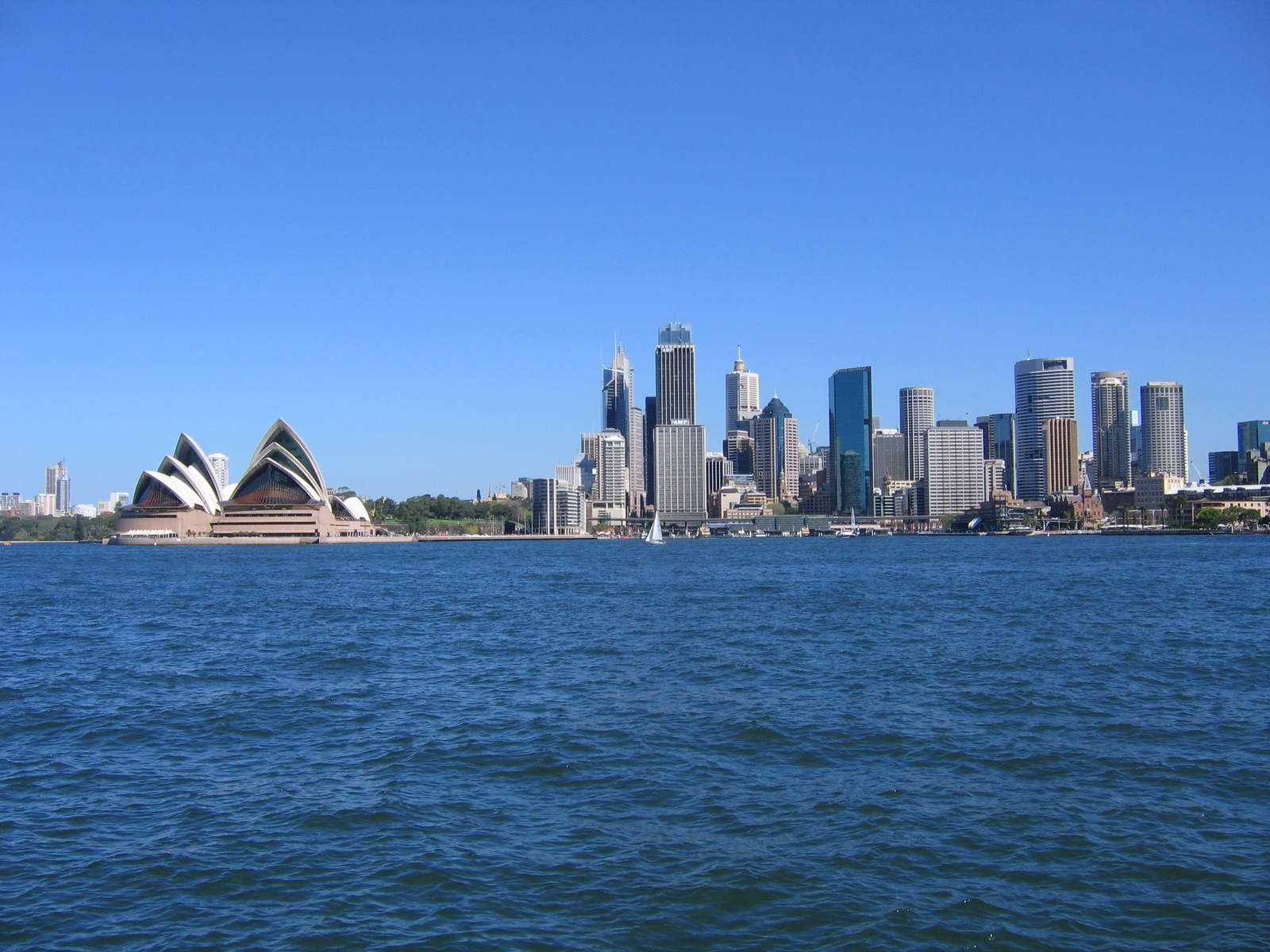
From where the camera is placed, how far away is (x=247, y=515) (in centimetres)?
11806

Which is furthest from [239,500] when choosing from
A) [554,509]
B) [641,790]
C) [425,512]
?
[641,790]

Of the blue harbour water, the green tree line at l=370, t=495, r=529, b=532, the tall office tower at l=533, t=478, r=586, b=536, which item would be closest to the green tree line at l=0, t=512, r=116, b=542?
the green tree line at l=370, t=495, r=529, b=532

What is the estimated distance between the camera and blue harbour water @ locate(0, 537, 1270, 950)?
785cm

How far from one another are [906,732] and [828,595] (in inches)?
1006

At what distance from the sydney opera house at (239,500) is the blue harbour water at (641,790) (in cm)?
9501

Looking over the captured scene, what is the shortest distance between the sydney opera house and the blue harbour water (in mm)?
95011

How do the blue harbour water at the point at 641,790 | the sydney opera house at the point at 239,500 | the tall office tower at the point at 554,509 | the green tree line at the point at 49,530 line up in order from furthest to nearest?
the tall office tower at the point at 554,509, the green tree line at the point at 49,530, the sydney opera house at the point at 239,500, the blue harbour water at the point at 641,790

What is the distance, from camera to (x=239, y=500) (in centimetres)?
11806

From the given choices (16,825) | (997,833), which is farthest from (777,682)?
(16,825)

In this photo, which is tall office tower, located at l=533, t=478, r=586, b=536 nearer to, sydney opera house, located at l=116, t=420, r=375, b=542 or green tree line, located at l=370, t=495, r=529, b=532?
green tree line, located at l=370, t=495, r=529, b=532

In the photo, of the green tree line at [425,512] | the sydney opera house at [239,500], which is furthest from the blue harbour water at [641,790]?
the green tree line at [425,512]

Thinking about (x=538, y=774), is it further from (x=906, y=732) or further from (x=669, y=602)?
(x=669, y=602)

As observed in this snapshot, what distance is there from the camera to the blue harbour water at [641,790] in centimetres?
785

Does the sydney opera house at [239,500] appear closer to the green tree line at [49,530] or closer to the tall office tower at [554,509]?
the green tree line at [49,530]
